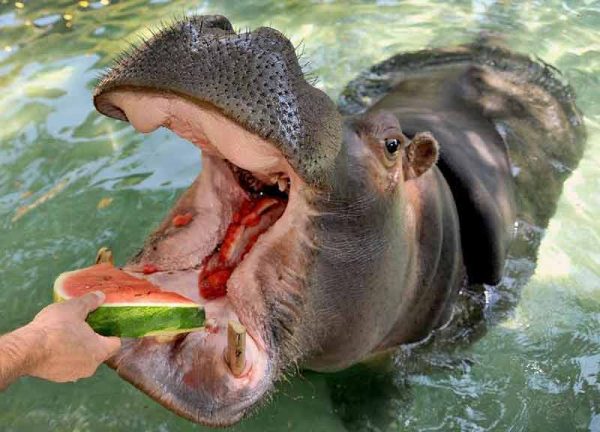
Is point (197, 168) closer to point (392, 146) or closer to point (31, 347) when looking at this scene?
point (392, 146)

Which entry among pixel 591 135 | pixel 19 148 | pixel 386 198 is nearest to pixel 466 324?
pixel 386 198

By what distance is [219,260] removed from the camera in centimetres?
270

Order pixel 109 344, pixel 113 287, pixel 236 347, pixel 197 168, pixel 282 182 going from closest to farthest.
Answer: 1. pixel 109 344
2. pixel 236 347
3. pixel 113 287
4. pixel 282 182
5. pixel 197 168

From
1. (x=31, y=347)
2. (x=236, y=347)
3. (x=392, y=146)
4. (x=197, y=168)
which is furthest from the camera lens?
(x=197, y=168)

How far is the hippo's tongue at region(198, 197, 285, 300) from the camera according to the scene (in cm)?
264

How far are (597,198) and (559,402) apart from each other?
1783 mm

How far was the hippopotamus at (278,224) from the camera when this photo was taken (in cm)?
217

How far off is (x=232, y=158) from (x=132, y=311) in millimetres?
568

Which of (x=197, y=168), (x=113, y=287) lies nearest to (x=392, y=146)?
(x=113, y=287)

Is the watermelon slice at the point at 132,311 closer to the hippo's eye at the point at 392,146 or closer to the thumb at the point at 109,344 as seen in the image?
the thumb at the point at 109,344

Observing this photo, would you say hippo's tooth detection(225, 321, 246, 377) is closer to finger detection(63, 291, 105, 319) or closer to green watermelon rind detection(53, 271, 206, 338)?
green watermelon rind detection(53, 271, 206, 338)

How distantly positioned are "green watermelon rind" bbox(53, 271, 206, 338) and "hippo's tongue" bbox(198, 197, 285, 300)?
40cm

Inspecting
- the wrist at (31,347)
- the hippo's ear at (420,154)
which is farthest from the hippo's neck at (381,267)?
the wrist at (31,347)

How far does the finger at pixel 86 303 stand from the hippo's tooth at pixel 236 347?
0.40 meters
